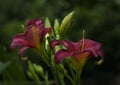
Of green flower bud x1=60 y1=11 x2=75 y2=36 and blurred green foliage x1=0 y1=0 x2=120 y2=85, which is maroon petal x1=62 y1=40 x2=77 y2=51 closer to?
green flower bud x1=60 y1=11 x2=75 y2=36

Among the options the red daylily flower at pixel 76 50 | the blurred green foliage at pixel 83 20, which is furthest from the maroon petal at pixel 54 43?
the blurred green foliage at pixel 83 20

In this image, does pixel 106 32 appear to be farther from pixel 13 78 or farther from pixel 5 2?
pixel 13 78

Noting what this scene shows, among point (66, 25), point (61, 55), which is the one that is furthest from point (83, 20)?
point (61, 55)

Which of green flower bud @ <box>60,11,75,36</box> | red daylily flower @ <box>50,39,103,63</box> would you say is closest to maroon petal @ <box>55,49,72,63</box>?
red daylily flower @ <box>50,39,103,63</box>

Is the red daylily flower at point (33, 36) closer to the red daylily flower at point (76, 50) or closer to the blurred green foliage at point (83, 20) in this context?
the red daylily flower at point (76, 50)

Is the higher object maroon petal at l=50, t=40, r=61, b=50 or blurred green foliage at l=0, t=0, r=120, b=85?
maroon petal at l=50, t=40, r=61, b=50

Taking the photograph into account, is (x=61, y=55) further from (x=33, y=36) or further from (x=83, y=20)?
(x=83, y=20)
